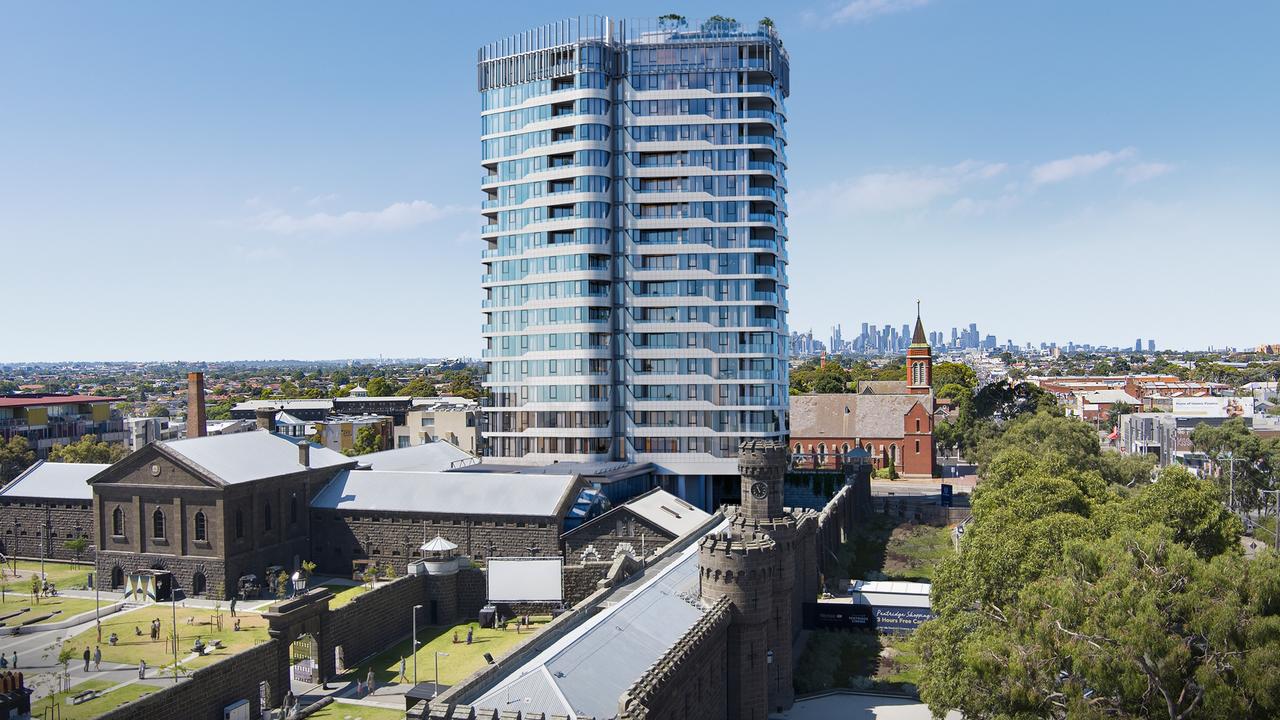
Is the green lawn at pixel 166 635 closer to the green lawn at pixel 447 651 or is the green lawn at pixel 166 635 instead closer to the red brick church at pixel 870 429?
the green lawn at pixel 447 651

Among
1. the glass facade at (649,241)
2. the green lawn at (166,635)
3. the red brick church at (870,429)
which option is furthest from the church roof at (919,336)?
the green lawn at (166,635)

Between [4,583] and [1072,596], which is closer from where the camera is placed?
[1072,596]

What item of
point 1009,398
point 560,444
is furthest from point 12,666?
point 1009,398

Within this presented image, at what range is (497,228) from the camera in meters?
83.0

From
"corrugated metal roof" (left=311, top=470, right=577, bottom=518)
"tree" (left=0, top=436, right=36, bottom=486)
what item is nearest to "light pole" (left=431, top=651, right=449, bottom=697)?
"corrugated metal roof" (left=311, top=470, right=577, bottom=518)

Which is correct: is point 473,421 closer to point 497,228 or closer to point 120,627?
point 497,228

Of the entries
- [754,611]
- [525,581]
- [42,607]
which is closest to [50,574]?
[42,607]

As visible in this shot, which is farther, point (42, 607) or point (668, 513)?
point (668, 513)

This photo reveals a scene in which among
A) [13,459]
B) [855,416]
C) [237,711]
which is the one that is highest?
[855,416]

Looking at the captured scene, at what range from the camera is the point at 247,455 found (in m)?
67.4

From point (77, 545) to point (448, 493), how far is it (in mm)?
30464

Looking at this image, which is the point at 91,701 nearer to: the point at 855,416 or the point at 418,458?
the point at 418,458

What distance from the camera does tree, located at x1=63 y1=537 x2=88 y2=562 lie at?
71.9 meters

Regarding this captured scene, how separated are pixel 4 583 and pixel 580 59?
5996 centimetres
